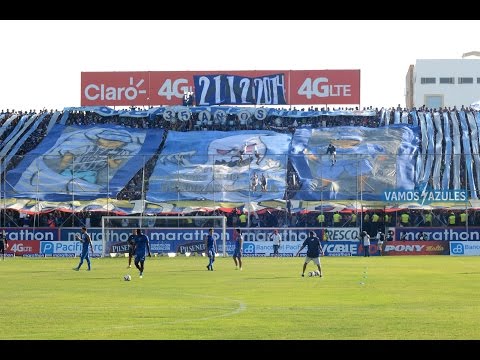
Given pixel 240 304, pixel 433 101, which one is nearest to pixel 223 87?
pixel 433 101

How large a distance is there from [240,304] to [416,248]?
40576 mm

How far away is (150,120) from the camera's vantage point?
88750 millimetres

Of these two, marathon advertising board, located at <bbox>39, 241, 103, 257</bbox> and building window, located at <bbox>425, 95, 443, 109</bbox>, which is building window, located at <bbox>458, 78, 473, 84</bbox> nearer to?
building window, located at <bbox>425, 95, 443, 109</bbox>

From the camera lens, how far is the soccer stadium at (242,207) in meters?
25.1

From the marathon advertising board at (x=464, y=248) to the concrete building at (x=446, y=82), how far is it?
6811 cm

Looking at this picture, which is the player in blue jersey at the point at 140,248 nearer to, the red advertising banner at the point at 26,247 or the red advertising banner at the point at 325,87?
the red advertising banner at the point at 26,247

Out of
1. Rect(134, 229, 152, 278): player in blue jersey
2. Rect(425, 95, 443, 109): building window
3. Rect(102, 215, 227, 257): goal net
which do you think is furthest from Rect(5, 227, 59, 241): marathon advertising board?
Rect(425, 95, 443, 109): building window

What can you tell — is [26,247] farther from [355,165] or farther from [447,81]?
[447,81]

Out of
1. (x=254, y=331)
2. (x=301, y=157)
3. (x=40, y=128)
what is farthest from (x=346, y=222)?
(x=254, y=331)

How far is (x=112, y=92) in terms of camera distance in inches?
3644

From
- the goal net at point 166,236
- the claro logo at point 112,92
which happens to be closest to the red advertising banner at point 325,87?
the claro logo at point 112,92

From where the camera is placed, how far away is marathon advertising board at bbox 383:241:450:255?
6625cm

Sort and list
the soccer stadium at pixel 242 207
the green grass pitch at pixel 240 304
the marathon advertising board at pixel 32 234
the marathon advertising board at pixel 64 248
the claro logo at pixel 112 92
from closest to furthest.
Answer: the green grass pitch at pixel 240 304, the soccer stadium at pixel 242 207, the marathon advertising board at pixel 64 248, the marathon advertising board at pixel 32 234, the claro logo at pixel 112 92

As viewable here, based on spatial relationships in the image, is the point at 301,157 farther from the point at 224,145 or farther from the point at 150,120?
the point at 150,120
